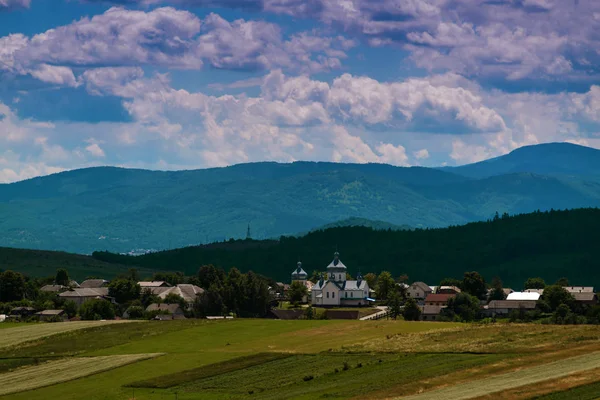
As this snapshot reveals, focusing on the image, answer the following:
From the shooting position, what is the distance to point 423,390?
76.8 metres

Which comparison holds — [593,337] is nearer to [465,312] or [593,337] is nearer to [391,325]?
[391,325]

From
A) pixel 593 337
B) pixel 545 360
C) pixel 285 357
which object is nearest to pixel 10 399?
pixel 285 357

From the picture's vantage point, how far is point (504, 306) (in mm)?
187625

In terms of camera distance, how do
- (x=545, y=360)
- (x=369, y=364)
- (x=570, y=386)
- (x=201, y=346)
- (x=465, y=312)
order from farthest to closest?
(x=465, y=312), (x=201, y=346), (x=369, y=364), (x=545, y=360), (x=570, y=386)

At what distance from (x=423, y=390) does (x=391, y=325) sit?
46721mm

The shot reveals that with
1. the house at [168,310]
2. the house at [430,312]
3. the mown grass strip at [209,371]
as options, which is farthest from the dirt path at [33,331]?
the house at [430,312]

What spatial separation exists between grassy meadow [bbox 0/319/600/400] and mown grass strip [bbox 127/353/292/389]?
91 mm

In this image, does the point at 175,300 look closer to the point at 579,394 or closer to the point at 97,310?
the point at 97,310

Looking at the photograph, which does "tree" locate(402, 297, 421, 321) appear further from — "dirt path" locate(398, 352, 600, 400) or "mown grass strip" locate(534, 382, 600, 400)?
"mown grass strip" locate(534, 382, 600, 400)

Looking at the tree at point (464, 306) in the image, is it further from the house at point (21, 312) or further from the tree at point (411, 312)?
the house at point (21, 312)

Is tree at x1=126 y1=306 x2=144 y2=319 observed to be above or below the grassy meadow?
above

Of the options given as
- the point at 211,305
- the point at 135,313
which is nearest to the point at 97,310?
the point at 135,313

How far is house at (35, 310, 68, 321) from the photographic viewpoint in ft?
566

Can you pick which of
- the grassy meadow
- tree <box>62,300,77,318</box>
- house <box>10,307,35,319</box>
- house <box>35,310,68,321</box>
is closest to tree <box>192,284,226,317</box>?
house <box>35,310,68,321</box>
